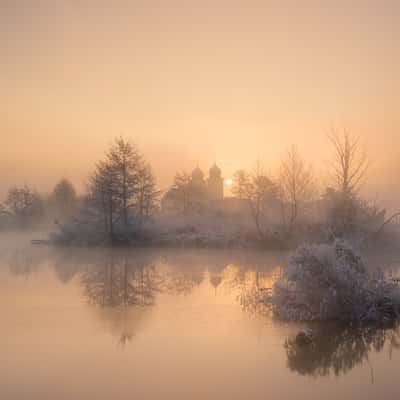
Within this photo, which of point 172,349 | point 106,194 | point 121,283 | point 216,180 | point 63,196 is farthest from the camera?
point 216,180

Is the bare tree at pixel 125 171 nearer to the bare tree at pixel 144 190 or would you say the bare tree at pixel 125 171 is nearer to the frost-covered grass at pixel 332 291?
the bare tree at pixel 144 190

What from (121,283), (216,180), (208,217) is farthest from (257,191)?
(216,180)

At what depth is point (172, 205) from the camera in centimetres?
5134

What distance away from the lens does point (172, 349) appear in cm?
839

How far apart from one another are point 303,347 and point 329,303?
2.35m

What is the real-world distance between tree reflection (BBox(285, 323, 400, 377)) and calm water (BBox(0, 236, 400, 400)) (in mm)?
20

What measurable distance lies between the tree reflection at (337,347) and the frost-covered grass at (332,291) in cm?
48

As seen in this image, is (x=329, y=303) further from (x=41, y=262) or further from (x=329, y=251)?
(x=41, y=262)

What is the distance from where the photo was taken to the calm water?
21.9 ft

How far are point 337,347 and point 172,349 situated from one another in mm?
3293

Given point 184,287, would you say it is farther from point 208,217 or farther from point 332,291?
point 208,217

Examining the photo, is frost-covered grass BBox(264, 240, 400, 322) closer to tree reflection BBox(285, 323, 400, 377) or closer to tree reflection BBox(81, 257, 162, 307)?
tree reflection BBox(285, 323, 400, 377)

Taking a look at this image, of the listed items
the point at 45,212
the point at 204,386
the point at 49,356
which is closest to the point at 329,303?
the point at 204,386

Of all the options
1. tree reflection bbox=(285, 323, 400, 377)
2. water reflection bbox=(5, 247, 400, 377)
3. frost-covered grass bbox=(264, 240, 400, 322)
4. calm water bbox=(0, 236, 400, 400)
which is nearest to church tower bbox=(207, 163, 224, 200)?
water reflection bbox=(5, 247, 400, 377)
